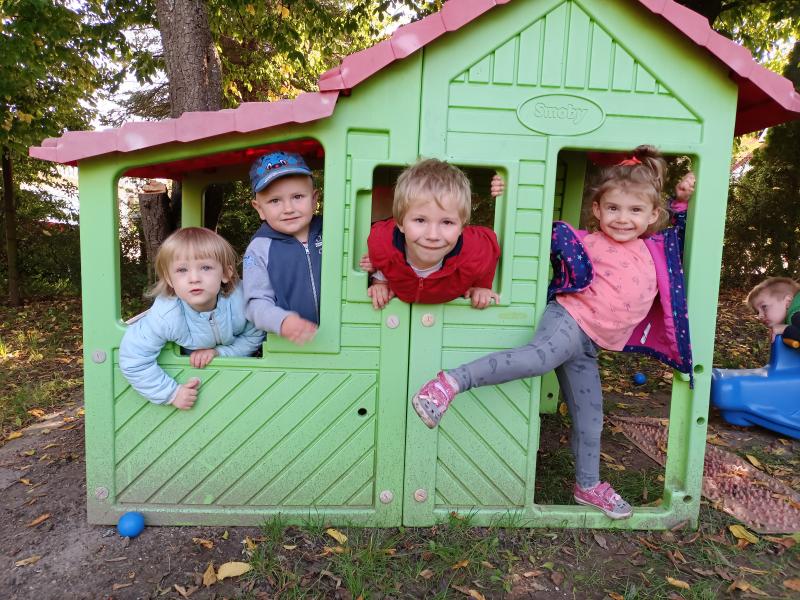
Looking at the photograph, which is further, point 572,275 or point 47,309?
point 47,309

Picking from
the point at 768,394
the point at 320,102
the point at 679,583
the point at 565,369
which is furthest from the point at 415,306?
the point at 768,394

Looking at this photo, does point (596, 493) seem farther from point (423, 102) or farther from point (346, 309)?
point (423, 102)

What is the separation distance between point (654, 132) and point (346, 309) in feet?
5.64

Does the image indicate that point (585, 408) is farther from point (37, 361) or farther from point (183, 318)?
point (37, 361)

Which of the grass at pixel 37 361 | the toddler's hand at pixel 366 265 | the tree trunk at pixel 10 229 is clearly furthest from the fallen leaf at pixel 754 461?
the tree trunk at pixel 10 229

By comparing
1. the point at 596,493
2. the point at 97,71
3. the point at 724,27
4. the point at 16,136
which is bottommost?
the point at 596,493

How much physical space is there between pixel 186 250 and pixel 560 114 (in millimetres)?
1904

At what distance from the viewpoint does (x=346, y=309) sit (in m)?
2.79

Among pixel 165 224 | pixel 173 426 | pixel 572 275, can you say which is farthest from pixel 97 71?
pixel 572 275

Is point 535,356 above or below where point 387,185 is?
below

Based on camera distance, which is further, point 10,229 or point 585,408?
point 10,229

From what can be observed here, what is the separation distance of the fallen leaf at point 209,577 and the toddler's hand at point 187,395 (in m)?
0.75

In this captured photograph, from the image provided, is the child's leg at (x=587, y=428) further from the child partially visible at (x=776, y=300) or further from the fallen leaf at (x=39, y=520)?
the fallen leaf at (x=39, y=520)

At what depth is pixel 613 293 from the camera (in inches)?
111
